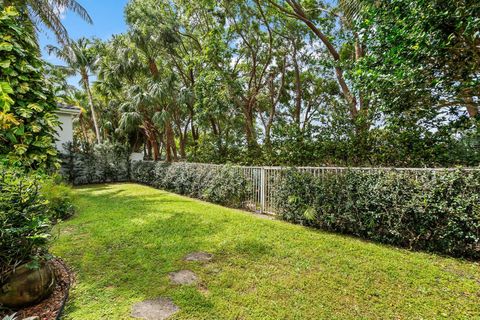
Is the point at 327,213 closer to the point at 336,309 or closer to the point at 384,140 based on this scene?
the point at 384,140

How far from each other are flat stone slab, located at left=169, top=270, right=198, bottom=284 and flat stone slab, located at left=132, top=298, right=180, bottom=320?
433mm

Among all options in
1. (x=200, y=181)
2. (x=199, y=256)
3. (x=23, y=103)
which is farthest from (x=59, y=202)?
(x=199, y=256)

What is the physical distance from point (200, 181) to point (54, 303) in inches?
270

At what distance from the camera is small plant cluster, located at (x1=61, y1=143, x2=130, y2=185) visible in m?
13.7

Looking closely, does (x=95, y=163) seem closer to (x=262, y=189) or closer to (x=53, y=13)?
(x=53, y=13)

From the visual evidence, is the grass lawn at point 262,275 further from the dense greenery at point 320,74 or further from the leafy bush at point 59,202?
the dense greenery at point 320,74

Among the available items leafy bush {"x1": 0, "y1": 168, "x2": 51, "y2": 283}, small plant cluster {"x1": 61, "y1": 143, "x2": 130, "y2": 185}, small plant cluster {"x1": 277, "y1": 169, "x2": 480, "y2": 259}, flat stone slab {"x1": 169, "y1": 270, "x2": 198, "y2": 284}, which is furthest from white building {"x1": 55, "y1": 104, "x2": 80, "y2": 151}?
small plant cluster {"x1": 277, "y1": 169, "x2": 480, "y2": 259}

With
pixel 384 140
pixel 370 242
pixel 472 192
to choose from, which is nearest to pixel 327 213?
pixel 370 242

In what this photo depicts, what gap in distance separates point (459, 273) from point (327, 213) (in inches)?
92.1

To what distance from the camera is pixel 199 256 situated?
397cm

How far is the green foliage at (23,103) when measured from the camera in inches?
129

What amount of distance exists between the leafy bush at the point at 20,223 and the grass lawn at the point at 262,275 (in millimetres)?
750

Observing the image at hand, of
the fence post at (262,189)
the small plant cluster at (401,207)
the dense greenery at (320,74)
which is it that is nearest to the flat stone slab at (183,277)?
the small plant cluster at (401,207)

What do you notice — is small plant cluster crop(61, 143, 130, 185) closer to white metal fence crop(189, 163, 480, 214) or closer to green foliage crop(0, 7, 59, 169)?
white metal fence crop(189, 163, 480, 214)
